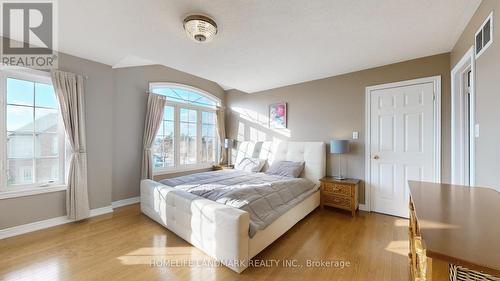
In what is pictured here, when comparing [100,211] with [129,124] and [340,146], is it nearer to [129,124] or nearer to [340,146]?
[129,124]

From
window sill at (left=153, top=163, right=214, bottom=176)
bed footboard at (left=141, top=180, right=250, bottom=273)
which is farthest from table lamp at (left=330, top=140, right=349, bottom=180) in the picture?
window sill at (left=153, top=163, right=214, bottom=176)

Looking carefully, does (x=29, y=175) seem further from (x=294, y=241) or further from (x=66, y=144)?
(x=294, y=241)

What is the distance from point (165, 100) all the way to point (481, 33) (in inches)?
174

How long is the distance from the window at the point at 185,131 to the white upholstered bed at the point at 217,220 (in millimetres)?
1282

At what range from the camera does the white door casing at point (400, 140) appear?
9.36 ft

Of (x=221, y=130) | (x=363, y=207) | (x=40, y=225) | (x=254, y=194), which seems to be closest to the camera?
(x=254, y=194)

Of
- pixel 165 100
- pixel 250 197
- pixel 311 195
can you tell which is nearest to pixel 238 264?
pixel 250 197

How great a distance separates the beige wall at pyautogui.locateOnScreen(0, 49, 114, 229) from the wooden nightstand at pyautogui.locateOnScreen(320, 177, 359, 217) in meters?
3.65

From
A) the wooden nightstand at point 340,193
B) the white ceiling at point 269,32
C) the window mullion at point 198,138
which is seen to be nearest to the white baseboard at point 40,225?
the window mullion at point 198,138

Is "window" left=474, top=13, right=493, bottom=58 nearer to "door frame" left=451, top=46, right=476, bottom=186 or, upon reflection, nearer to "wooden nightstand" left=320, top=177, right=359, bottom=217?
"door frame" left=451, top=46, right=476, bottom=186

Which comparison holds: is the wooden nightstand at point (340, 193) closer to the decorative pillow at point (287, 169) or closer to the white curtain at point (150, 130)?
the decorative pillow at point (287, 169)

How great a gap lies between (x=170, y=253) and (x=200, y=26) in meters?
2.37

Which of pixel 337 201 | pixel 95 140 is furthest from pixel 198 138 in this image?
pixel 337 201

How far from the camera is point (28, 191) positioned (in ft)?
8.33
